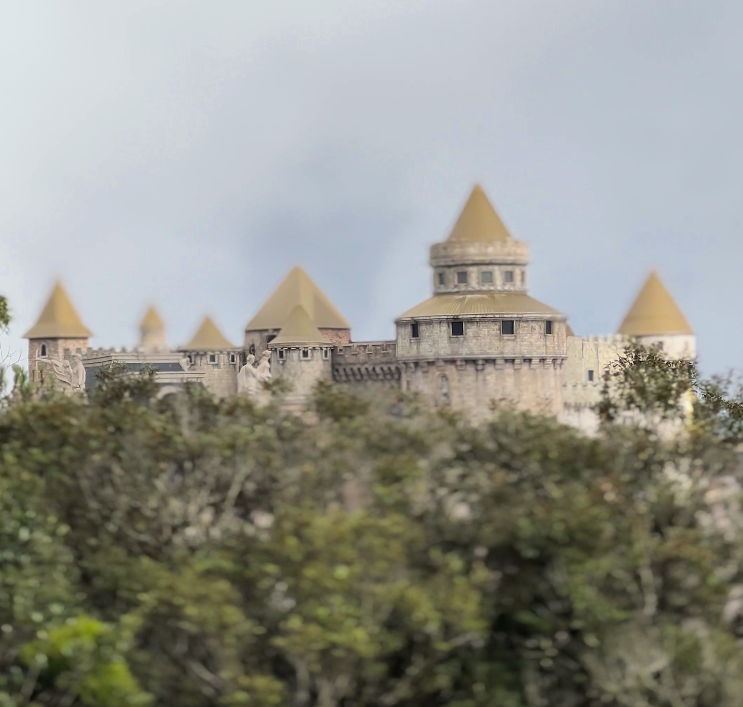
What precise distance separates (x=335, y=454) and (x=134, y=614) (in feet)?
19.7

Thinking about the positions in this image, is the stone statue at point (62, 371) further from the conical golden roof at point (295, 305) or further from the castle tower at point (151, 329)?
the castle tower at point (151, 329)

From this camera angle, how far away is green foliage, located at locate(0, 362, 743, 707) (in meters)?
41.5

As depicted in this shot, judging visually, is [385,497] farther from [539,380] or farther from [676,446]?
[539,380]

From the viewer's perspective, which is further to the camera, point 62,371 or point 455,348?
point 62,371

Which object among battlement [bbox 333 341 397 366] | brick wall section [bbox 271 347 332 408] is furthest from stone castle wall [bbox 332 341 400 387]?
brick wall section [bbox 271 347 332 408]

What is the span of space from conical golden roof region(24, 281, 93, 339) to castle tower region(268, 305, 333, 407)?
35476 mm

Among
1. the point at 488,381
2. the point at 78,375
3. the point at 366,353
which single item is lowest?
the point at 488,381

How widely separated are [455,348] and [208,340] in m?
31.0

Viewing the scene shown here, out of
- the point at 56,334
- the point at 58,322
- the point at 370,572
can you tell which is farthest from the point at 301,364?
the point at 370,572

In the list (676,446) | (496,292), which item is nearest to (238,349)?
(496,292)

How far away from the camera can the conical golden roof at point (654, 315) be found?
5094 inches

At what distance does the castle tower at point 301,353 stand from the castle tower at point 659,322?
25164 mm

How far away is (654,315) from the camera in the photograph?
130500 millimetres

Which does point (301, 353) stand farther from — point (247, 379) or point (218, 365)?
point (218, 365)
